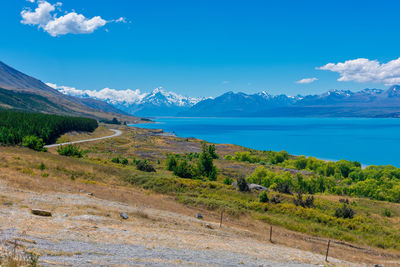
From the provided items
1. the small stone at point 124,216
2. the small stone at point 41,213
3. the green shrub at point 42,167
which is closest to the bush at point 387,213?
the small stone at point 124,216

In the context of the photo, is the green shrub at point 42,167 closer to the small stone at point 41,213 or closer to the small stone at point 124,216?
the small stone at point 124,216

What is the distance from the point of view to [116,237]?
17.7m

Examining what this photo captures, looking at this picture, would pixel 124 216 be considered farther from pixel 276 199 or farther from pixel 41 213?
pixel 276 199

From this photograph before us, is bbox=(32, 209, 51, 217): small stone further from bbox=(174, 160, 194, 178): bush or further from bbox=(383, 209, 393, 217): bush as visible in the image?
bbox=(383, 209, 393, 217): bush

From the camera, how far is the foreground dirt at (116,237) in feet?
46.6

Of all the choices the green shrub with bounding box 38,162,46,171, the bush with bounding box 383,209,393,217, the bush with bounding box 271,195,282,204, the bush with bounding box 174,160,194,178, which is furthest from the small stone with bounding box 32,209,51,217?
the bush with bounding box 383,209,393,217

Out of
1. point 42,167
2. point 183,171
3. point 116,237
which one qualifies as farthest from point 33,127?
point 116,237

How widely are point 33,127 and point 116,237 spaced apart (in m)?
100

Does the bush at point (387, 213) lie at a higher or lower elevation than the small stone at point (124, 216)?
higher

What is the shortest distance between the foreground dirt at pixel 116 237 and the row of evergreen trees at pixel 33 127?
2062 inches

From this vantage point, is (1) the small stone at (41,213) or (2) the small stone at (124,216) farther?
(2) the small stone at (124,216)

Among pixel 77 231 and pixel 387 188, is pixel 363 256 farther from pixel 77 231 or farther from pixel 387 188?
pixel 387 188

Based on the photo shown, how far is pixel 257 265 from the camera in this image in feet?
55.6

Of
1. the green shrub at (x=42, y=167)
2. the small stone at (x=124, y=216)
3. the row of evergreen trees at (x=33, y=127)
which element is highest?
the row of evergreen trees at (x=33, y=127)
